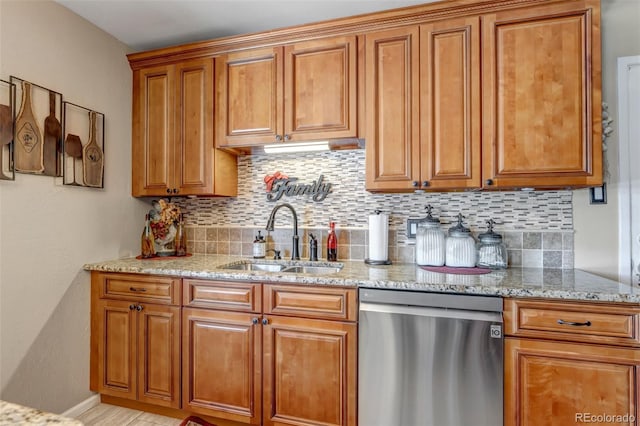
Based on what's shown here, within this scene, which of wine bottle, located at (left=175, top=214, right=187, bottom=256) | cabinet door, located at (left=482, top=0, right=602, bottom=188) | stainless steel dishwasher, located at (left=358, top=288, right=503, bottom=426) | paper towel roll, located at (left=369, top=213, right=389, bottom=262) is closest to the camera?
stainless steel dishwasher, located at (left=358, top=288, right=503, bottom=426)

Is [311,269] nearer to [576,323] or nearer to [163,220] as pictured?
[163,220]

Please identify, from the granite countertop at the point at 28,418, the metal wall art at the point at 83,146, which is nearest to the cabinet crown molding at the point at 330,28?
the metal wall art at the point at 83,146

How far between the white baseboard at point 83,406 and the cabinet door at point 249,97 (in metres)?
1.87

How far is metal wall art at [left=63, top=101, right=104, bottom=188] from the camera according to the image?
2.11m

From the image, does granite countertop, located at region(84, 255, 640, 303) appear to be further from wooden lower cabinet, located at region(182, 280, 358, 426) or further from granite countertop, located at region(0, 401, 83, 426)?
granite countertop, located at region(0, 401, 83, 426)

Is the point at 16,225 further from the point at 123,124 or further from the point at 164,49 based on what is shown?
the point at 164,49

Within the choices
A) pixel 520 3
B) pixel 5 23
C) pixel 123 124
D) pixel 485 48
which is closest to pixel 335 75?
pixel 485 48

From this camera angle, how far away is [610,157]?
195cm

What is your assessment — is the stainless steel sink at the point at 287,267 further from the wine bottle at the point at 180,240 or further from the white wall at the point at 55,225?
the white wall at the point at 55,225

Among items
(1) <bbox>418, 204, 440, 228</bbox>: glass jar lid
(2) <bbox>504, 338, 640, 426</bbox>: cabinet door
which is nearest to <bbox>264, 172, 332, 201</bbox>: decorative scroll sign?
(1) <bbox>418, 204, 440, 228</bbox>: glass jar lid

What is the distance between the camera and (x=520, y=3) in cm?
181

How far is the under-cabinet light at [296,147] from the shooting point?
2.22 meters

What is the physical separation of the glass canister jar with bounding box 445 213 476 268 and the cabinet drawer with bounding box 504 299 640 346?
0.53m

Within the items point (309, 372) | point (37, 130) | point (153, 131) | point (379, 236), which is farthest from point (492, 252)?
point (37, 130)
